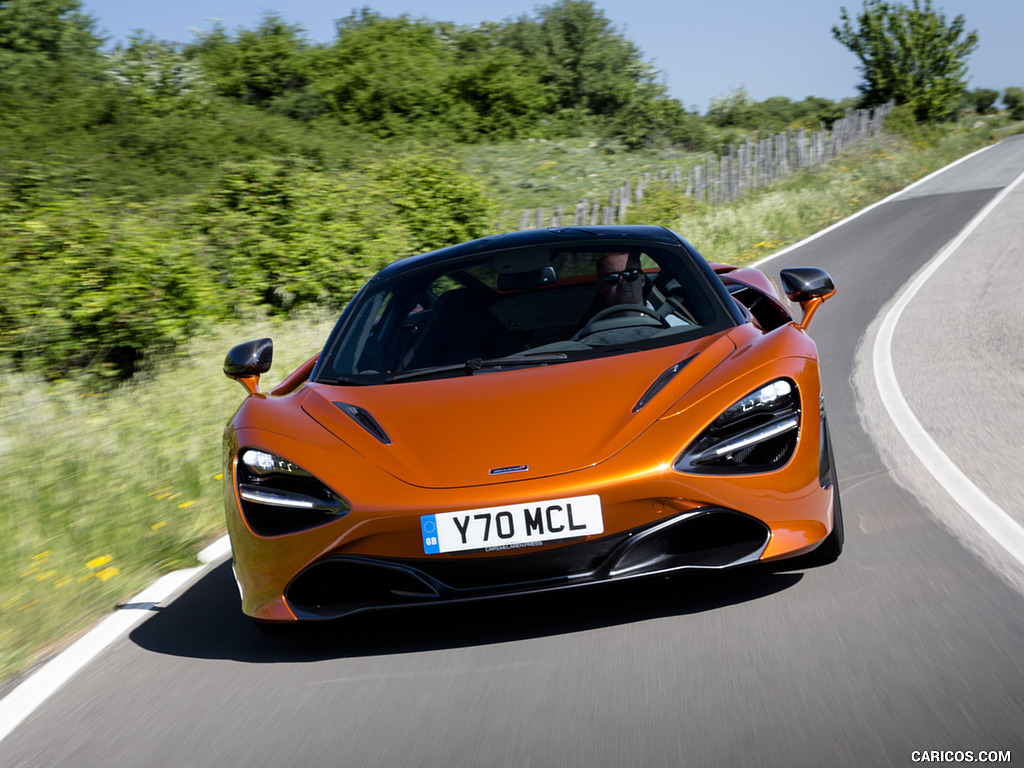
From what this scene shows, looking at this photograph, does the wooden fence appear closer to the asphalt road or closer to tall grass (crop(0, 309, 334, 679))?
tall grass (crop(0, 309, 334, 679))

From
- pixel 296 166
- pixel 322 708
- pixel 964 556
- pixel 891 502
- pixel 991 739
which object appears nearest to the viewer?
pixel 991 739

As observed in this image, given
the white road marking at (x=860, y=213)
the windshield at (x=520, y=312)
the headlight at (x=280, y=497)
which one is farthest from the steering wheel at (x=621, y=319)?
the white road marking at (x=860, y=213)

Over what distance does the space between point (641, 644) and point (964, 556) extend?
137 centimetres

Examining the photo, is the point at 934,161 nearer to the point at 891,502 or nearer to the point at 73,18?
the point at 73,18

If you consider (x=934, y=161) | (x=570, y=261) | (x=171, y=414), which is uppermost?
(x=570, y=261)

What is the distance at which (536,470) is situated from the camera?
316 cm

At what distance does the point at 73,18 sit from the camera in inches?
1240

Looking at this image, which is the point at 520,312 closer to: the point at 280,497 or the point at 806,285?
A: the point at 806,285

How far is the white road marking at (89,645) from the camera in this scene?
333cm

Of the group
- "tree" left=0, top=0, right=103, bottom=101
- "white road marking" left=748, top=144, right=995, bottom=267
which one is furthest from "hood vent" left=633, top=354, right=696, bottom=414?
"tree" left=0, top=0, right=103, bottom=101

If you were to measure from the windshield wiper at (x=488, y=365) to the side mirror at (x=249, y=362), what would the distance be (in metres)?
0.79

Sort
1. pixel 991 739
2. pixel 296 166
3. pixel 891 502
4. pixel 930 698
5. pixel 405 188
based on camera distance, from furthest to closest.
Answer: pixel 405 188, pixel 296 166, pixel 891 502, pixel 930 698, pixel 991 739

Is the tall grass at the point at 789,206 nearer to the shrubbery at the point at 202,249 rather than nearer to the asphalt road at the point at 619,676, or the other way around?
the shrubbery at the point at 202,249

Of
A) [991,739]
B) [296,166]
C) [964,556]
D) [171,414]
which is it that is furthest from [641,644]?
[296,166]
